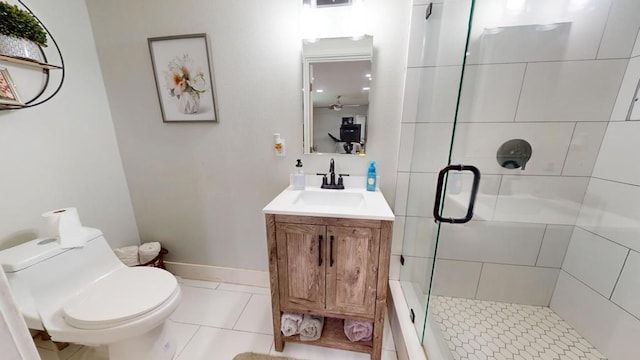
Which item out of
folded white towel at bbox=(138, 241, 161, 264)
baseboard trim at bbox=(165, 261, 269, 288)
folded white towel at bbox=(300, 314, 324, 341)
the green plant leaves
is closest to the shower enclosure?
folded white towel at bbox=(300, 314, 324, 341)

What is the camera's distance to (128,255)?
1.68m

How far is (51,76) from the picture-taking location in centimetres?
133

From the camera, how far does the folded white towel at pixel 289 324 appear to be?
4.18ft

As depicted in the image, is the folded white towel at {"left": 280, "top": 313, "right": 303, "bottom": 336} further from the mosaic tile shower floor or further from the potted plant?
the potted plant

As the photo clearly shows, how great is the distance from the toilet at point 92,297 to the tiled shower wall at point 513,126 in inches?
59.8

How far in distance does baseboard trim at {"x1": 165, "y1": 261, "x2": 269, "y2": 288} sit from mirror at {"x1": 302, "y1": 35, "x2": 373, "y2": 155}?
1.16 m

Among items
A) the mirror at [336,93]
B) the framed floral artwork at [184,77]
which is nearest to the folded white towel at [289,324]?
the mirror at [336,93]

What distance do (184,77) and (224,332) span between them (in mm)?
1757

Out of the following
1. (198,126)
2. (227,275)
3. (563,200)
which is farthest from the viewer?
(227,275)

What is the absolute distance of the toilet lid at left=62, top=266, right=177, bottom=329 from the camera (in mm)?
975

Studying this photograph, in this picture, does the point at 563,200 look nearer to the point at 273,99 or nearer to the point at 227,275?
the point at 273,99

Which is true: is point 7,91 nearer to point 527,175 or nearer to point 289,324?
point 289,324

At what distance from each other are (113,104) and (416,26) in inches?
86.2

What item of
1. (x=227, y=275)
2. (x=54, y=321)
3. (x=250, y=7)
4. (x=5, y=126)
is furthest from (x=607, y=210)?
(x=5, y=126)
